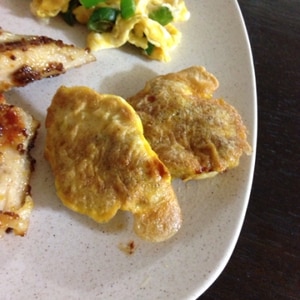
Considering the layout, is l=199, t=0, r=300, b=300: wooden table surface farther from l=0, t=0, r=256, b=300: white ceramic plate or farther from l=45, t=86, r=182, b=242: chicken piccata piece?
l=45, t=86, r=182, b=242: chicken piccata piece

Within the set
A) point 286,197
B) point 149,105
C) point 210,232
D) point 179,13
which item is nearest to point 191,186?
point 210,232

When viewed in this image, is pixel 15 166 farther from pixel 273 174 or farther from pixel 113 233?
pixel 273 174

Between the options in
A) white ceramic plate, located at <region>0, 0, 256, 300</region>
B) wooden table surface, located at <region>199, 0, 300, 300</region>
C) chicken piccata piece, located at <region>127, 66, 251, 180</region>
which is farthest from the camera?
wooden table surface, located at <region>199, 0, 300, 300</region>

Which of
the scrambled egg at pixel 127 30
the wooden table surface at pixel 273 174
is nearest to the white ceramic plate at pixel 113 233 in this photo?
the scrambled egg at pixel 127 30

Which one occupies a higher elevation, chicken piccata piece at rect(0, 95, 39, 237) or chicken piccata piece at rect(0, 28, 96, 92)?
chicken piccata piece at rect(0, 28, 96, 92)

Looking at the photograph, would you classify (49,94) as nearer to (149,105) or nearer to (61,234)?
(149,105)

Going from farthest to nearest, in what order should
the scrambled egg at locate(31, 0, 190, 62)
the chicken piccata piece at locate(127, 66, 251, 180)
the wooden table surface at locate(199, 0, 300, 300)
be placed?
the scrambled egg at locate(31, 0, 190, 62) → the wooden table surface at locate(199, 0, 300, 300) → the chicken piccata piece at locate(127, 66, 251, 180)

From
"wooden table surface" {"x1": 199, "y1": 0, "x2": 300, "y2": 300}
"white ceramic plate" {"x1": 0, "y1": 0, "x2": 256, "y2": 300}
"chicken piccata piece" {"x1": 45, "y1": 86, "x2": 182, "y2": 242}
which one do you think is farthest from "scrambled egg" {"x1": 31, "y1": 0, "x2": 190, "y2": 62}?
"wooden table surface" {"x1": 199, "y1": 0, "x2": 300, "y2": 300}
